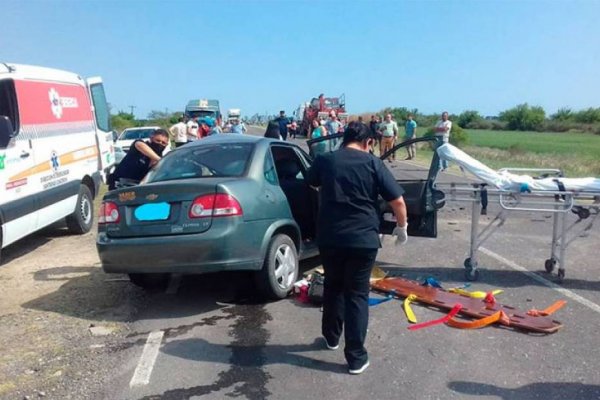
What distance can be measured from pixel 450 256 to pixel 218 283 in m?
3.12

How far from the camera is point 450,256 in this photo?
760cm

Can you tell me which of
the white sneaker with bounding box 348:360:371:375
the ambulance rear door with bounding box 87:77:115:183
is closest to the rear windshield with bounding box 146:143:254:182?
the white sneaker with bounding box 348:360:371:375

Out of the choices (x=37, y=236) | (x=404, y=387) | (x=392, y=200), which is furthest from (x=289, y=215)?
(x=37, y=236)

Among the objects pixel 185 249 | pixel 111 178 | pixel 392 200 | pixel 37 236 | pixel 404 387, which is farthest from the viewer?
pixel 37 236

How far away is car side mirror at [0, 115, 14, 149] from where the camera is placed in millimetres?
6609

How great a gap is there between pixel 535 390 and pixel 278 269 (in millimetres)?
2662

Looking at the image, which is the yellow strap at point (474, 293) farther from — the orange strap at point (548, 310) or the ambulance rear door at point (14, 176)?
the ambulance rear door at point (14, 176)

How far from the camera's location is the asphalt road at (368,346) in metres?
3.82

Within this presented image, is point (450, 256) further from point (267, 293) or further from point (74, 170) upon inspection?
point (74, 170)

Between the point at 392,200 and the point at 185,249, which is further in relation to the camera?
the point at 185,249

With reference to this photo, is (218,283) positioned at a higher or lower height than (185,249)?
lower

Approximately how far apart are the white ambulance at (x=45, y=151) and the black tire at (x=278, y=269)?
11.0 feet

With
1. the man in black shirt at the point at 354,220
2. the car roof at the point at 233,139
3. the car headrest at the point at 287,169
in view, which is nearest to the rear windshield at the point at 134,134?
the car roof at the point at 233,139

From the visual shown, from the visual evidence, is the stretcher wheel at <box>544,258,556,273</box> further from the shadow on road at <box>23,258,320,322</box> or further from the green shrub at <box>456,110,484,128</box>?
the green shrub at <box>456,110,484,128</box>
